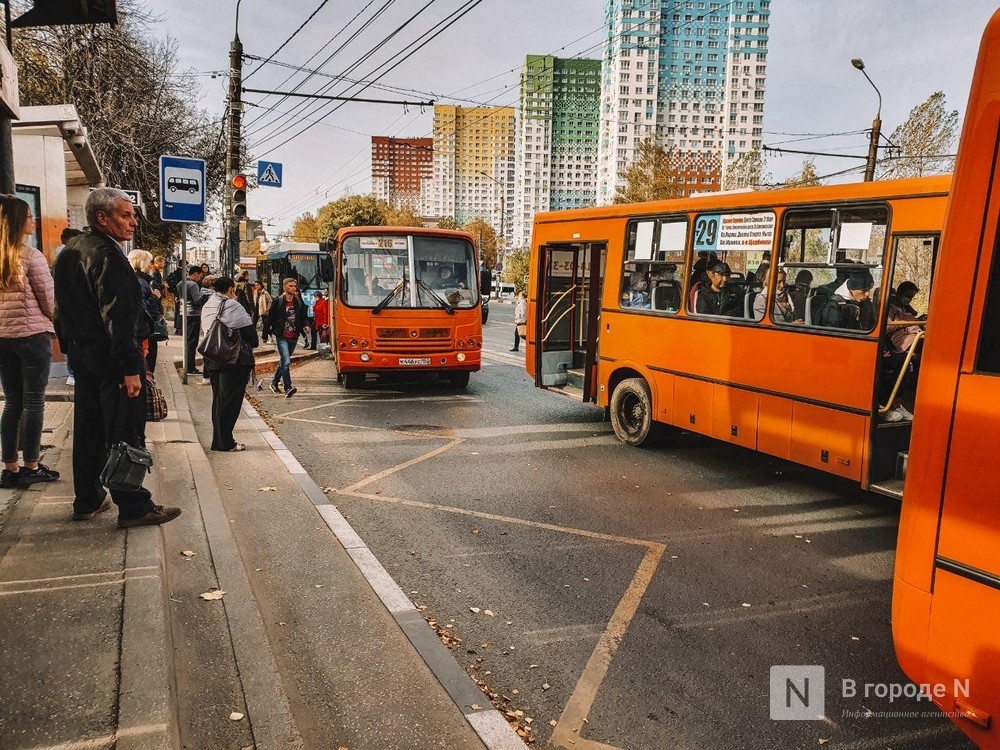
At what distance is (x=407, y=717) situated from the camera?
324 centimetres

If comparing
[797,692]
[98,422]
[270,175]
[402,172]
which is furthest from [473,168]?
[797,692]

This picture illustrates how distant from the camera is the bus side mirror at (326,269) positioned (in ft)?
43.5

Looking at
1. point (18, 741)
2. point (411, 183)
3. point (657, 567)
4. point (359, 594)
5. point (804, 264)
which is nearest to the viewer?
point (18, 741)

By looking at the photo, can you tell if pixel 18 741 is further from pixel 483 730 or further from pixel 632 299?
pixel 632 299

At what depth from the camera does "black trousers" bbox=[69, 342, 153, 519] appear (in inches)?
182

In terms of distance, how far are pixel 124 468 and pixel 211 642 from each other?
Answer: 142 cm

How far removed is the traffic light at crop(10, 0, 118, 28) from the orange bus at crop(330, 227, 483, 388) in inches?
260

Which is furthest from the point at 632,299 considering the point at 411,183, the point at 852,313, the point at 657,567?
the point at 411,183

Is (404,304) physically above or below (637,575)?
above

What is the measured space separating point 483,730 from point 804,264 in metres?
5.25

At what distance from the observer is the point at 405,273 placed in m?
13.0

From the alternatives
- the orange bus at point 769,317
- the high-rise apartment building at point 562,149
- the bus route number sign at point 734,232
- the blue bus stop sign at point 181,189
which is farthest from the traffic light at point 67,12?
the high-rise apartment building at point 562,149

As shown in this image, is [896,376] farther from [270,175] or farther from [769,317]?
[270,175]

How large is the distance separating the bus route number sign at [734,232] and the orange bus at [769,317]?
0.01 meters
